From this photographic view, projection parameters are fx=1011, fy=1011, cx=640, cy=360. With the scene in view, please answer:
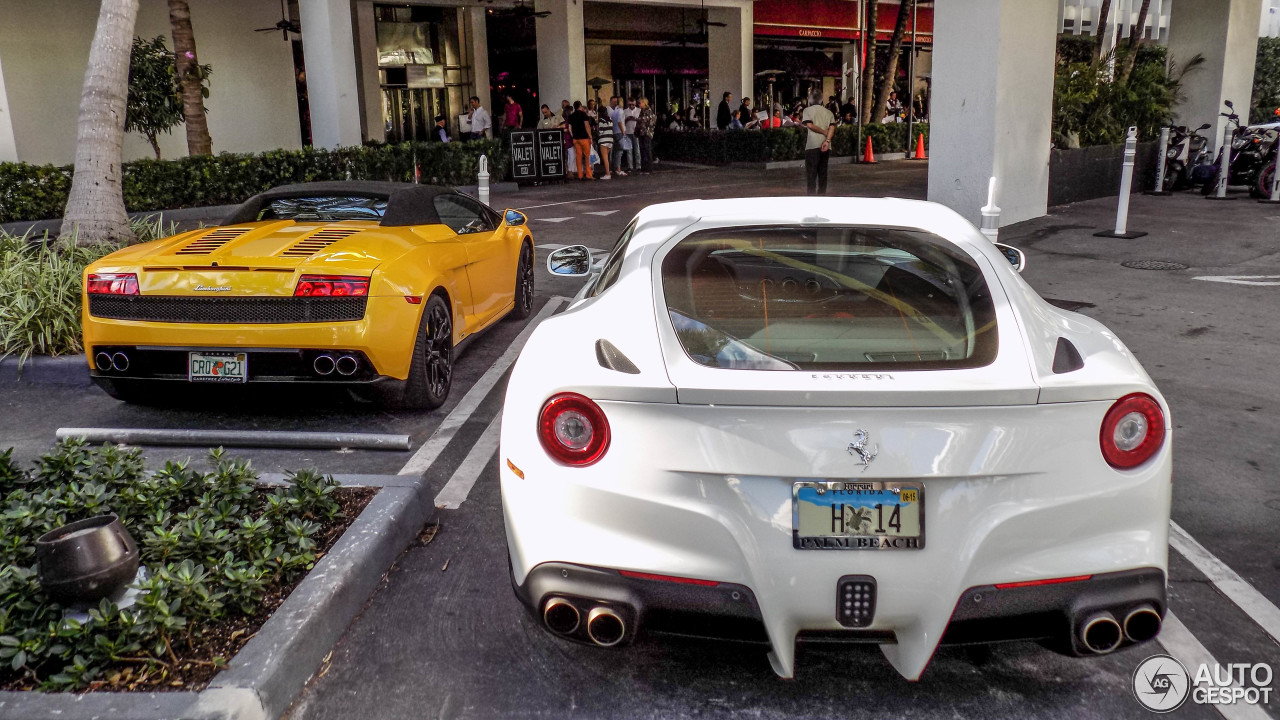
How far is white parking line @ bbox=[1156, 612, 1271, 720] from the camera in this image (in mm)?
2965

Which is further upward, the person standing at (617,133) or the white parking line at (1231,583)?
the person standing at (617,133)

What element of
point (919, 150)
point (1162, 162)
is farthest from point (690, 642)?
point (919, 150)

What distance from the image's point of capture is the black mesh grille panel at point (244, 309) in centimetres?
529

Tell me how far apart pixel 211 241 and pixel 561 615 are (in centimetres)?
409

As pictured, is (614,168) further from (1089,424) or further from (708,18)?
(1089,424)

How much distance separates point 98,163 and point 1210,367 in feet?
31.2

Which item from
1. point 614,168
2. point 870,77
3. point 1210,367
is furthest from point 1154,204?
point 870,77

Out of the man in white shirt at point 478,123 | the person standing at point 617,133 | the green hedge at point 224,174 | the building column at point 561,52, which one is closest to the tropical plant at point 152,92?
the green hedge at point 224,174

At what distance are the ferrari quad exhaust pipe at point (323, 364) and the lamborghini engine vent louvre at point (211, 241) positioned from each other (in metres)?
0.95

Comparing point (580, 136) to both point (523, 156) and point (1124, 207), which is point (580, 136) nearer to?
point (523, 156)

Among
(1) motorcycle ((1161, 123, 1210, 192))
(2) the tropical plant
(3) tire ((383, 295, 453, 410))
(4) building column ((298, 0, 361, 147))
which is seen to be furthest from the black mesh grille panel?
(1) motorcycle ((1161, 123, 1210, 192))

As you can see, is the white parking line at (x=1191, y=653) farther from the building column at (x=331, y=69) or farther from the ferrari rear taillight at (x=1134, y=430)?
the building column at (x=331, y=69)

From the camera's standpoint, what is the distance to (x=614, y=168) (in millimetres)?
25312

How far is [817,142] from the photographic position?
592 inches
